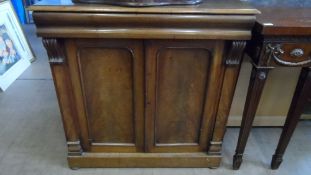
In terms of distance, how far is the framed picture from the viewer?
231cm

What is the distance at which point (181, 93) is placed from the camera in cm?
121

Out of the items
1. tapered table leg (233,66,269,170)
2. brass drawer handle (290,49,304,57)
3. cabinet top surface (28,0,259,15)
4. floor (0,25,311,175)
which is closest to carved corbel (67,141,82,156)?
floor (0,25,311,175)

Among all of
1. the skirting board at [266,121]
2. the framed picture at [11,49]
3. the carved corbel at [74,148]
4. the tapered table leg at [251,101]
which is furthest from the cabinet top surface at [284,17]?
the framed picture at [11,49]

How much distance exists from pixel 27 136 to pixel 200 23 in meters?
1.37

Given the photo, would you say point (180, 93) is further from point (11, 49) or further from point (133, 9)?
point (11, 49)

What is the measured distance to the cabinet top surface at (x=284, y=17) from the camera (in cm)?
97

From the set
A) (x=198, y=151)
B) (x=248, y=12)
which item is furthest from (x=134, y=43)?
(x=198, y=151)

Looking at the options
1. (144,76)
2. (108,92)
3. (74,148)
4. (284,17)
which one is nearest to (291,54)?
(284,17)

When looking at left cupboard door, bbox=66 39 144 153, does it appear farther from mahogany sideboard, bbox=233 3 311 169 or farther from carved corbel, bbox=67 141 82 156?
mahogany sideboard, bbox=233 3 311 169

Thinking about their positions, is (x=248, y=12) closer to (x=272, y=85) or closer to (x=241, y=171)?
(x=272, y=85)

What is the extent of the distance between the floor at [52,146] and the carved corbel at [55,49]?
0.69m

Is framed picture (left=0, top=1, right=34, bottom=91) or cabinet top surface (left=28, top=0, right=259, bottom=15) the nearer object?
cabinet top surface (left=28, top=0, right=259, bottom=15)

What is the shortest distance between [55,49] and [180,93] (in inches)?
23.2

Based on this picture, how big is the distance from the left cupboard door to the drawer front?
55cm
